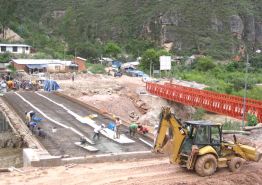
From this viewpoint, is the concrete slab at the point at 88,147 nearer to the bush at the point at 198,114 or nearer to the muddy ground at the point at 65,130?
the muddy ground at the point at 65,130

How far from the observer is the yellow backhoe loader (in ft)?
49.8

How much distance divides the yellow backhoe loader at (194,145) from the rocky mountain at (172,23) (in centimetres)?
9095

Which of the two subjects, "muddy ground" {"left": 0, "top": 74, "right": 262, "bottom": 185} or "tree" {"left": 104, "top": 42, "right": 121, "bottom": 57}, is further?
"tree" {"left": 104, "top": 42, "right": 121, "bottom": 57}

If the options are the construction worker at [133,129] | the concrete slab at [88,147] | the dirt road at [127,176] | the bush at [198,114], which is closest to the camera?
the dirt road at [127,176]

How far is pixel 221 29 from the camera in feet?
379

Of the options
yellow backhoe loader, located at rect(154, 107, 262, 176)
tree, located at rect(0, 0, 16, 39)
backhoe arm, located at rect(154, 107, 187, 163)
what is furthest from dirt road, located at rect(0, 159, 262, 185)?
tree, located at rect(0, 0, 16, 39)

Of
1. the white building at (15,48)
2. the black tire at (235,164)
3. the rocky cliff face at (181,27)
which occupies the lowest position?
the black tire at (235,164)

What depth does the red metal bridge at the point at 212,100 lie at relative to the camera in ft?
103

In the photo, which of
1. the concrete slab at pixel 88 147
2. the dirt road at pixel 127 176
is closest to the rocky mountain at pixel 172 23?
the concrete slab at pixel 88 147

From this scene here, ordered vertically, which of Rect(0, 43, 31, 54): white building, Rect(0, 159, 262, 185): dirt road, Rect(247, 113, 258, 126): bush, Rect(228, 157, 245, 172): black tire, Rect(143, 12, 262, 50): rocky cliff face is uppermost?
Rect(143, 12, 262, 50): rocky cliff face

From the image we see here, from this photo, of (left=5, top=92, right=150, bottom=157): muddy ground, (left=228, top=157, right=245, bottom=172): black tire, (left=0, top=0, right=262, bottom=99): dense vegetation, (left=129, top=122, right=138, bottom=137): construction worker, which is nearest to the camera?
(left=228, top=157, right=245, bottom=172): black tire

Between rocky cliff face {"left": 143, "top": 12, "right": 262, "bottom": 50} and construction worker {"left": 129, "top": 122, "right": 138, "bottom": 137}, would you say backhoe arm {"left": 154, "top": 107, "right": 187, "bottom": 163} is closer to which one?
construction worker {"left": 129, "top": 122, "right": 138, "bottom": 137}

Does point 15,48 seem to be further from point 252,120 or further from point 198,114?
point 252,120

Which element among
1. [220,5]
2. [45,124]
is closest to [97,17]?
[220,5]
